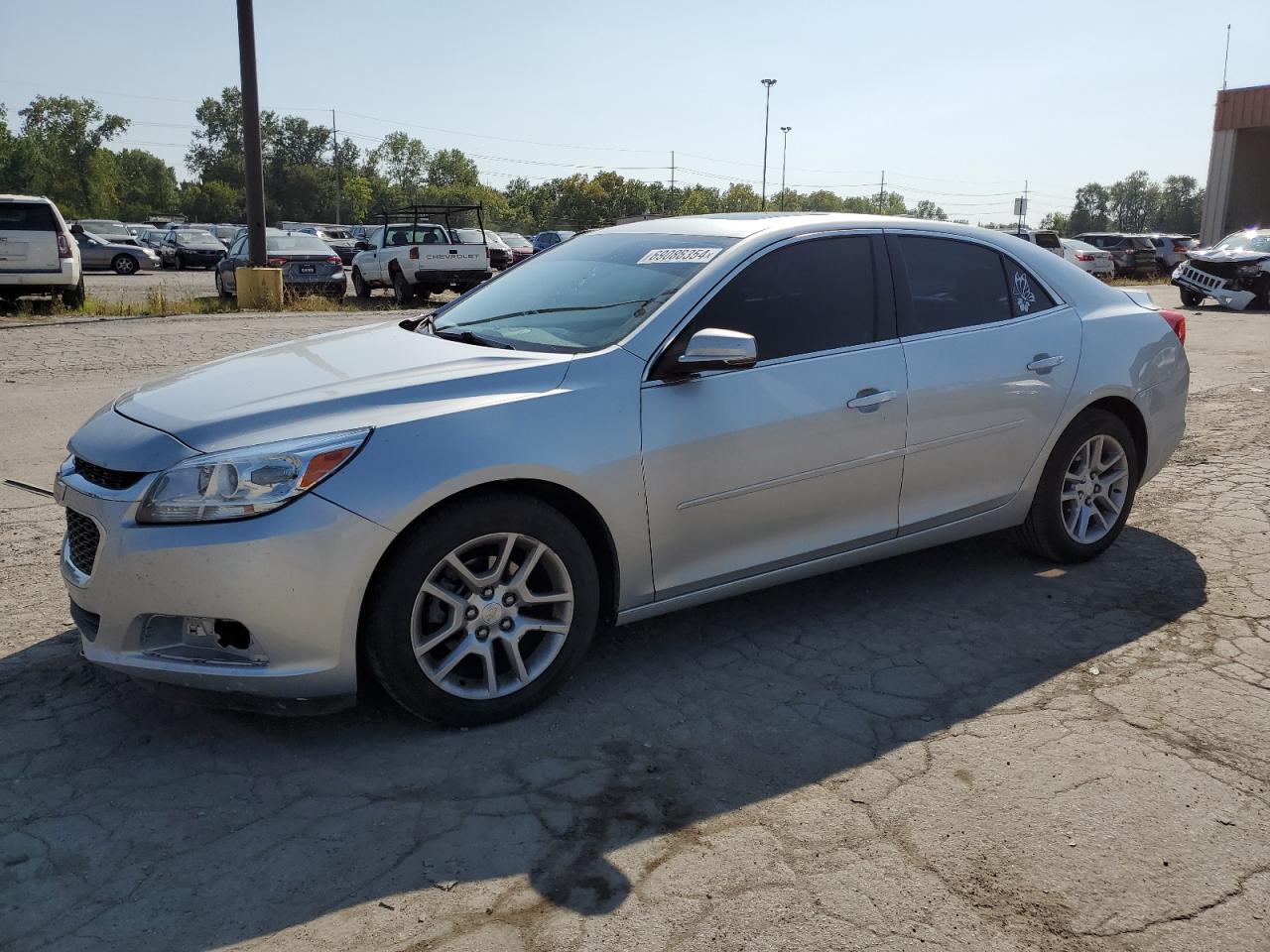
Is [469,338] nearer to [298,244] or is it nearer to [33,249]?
[33,249]

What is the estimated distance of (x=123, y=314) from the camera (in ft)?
50.3

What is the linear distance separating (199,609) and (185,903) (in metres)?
0.84

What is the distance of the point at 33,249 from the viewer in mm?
14781

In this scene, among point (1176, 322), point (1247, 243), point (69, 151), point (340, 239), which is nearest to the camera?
point (1176, 322)

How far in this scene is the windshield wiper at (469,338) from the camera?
156 inches

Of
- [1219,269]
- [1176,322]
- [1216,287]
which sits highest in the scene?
[1219,269]

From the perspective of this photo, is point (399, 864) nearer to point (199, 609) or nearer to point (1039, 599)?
point (199, 609)

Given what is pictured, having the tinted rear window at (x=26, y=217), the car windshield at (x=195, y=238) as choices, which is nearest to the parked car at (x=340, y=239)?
the car windshield at (x=195, y=238)

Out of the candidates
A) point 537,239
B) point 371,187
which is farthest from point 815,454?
point 371,187

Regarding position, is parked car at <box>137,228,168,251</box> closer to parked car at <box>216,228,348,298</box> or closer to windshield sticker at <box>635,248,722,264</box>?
parked car at <box>216,228,348,298</box>

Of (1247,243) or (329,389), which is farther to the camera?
(1247,243)

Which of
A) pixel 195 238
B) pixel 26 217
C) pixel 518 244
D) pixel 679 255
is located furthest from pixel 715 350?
pixel 195 238

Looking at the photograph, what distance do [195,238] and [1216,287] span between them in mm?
32890

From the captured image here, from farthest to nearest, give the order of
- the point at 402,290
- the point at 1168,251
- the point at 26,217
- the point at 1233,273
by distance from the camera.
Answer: the point at 1168,251 < the point at 1233,273 < the point at 402,290 < the point at 26,217
